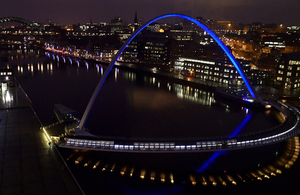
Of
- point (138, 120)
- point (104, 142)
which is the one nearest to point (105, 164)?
point (104, 142)

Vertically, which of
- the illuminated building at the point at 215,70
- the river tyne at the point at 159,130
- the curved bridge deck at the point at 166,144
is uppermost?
the illuminated building at the point at 215,70

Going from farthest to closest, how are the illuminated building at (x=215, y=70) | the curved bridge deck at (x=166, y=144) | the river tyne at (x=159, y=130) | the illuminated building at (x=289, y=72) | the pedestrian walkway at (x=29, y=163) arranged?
the illuminated building at (x=215, y=70) < the illuminated building at (x=289, y=72) < the curved bridge deck at (x=166, y=144) < the river tyne at (x=159, y=130) < the pedestrian walkway at (x=29, y=163)

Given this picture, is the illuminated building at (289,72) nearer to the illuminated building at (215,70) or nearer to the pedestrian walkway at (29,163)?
the illuminated building at (215,70)

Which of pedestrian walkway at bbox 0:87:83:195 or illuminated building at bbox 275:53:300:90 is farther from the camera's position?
illuminated building at bbox 275:53:300:90

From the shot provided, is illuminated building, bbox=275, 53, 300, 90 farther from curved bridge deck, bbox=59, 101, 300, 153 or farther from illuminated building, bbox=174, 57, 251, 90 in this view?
curved bridge deck, bbox=59, 101, 300, 153

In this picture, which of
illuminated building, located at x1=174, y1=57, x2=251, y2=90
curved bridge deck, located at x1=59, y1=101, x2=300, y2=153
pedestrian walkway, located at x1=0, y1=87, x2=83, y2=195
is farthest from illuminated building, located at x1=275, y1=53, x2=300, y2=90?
pedestrian walkway, located at x1=0, y1=87, x2=83, y2=195

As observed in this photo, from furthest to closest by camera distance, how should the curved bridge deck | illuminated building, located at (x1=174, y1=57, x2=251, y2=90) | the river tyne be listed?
1. illuminated building, located at (x1=174, y1=57, x2=251, y2=90)
2. the curved bridge deck
3. the river tyne

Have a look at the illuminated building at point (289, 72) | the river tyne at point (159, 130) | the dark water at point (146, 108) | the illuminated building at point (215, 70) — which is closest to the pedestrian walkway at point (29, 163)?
the river tyne at point (159, 130)
